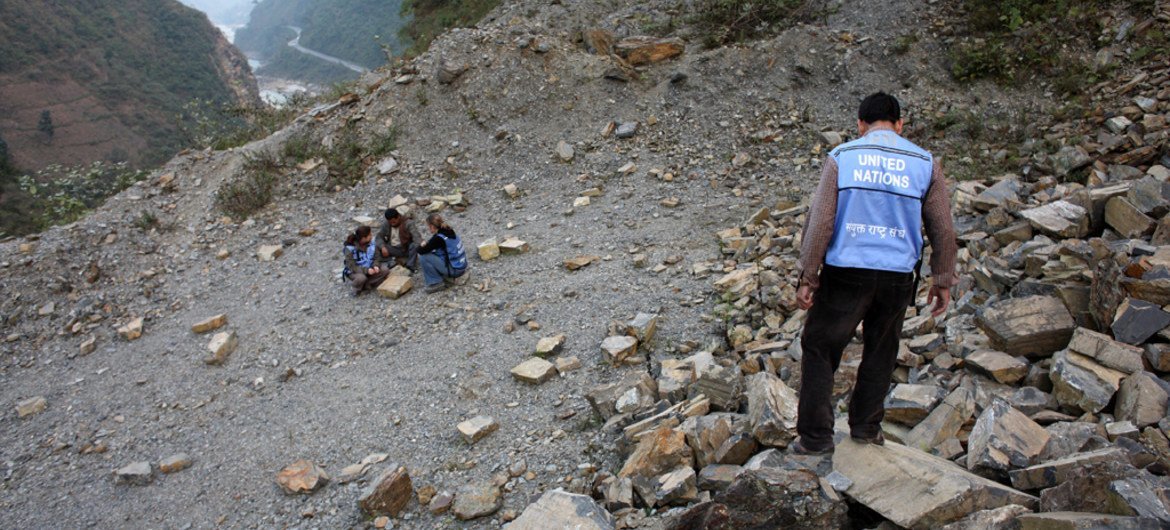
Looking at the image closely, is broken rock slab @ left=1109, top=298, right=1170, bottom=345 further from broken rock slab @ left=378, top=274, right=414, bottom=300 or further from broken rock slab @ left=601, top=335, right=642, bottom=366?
broken rock slab @ left=378, top=274, right=414, bottom=300

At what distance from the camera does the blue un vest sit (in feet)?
A: 8.22

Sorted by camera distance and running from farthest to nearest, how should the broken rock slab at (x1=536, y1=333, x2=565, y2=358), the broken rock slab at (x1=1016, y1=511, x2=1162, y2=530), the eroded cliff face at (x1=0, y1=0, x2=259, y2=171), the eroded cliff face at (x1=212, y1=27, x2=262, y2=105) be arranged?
the eroded cliff face at (x1=212, y1=27, x2=262, y2=105) < the eroded cliff face at (x1=0, y1=0, x2=259, y2=171) < the broken rock slab at (x1=536, y1=333, x2=565, y2=358) < the broken rock slab at (x1=1016, y1=511, x2=1162, y2=530)

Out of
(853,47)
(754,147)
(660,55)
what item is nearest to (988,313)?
(754,147)

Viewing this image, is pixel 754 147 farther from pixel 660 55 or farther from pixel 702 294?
pixel 702 294

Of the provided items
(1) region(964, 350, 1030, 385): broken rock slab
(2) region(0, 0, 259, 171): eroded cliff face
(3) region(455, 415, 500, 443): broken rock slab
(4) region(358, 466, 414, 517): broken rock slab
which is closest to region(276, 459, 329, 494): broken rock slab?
(4) region(358, 466, 414, 517): broken rock slab

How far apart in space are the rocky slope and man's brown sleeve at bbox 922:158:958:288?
714 mm

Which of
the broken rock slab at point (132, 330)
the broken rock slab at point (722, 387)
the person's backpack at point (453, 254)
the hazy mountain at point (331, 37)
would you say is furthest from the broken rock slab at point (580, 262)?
the hazy mountain at point (331, 37)

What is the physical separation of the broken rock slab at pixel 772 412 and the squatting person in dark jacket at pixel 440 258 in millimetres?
3970

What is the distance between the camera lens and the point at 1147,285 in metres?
3.12

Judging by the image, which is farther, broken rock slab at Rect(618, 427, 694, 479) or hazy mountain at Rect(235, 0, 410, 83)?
hazy mountain at Rect(235, 0, 410, 83)

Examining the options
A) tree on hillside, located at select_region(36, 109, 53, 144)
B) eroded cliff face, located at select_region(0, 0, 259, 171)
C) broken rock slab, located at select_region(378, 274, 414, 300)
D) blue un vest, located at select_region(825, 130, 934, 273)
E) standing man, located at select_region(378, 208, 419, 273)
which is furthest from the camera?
eroded cliff face, located at select_region(0, 0, 259, 171)

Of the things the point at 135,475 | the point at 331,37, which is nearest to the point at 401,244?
the point at 135,475

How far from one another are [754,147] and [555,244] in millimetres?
3440

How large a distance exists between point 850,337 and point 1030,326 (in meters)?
1.49
